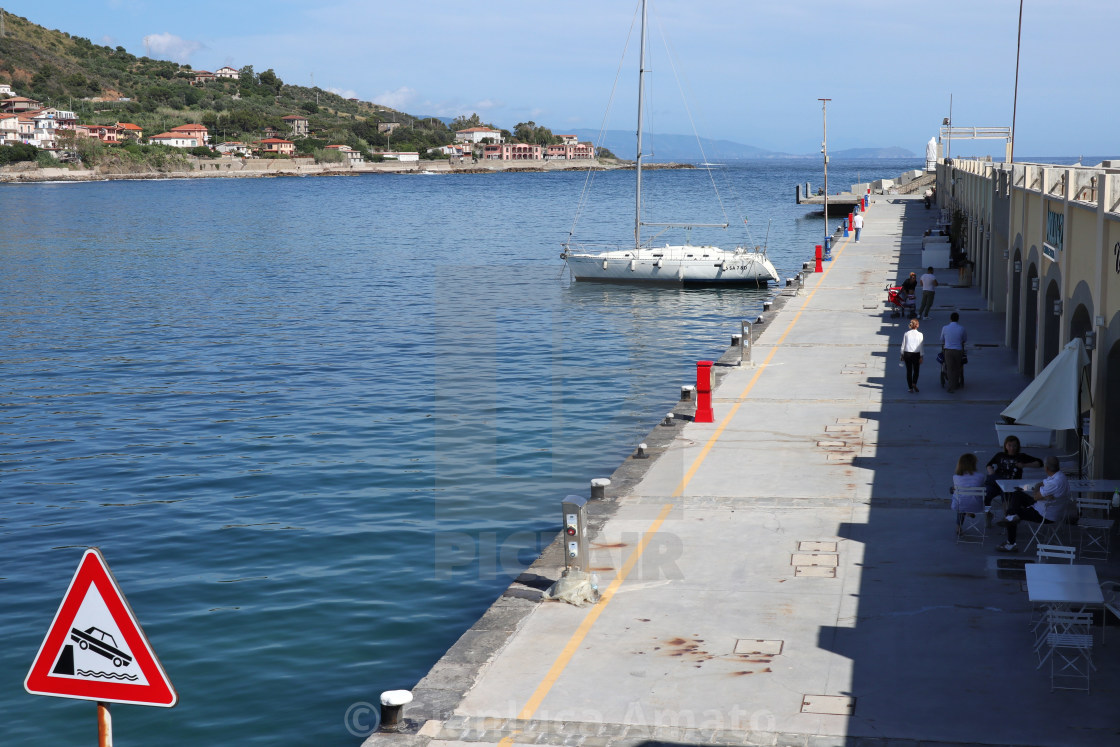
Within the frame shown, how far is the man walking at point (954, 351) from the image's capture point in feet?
74.0

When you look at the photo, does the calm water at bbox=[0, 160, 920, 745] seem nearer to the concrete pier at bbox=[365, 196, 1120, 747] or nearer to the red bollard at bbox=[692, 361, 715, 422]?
the concrete pier at bbox=[365, 196, 1120, 747]

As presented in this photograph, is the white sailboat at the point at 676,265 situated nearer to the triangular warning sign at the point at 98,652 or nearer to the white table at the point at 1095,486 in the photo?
the white table at the point at 1095,486

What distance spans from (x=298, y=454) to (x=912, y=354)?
12782mm

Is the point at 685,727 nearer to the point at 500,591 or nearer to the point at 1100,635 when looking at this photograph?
the point at 1100,635

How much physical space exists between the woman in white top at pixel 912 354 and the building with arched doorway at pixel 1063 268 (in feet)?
7.37

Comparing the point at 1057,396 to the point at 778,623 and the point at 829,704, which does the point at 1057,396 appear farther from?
the point at 829,704

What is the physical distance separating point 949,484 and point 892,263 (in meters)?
34.1

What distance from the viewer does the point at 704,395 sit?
20719 mm

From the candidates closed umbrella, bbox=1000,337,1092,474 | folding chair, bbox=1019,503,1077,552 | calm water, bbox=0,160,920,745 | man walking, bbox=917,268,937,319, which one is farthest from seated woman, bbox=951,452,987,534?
man walking, bbox=917,268,937,319

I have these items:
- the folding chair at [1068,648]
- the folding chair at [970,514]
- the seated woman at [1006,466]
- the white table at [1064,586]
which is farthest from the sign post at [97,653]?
the seated woman at [1006,466]

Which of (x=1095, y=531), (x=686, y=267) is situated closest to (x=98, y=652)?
(x=1095, y=531)

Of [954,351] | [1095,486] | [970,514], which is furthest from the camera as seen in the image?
[954,351]

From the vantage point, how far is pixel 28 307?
46.1m

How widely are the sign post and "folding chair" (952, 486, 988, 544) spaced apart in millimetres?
10652
